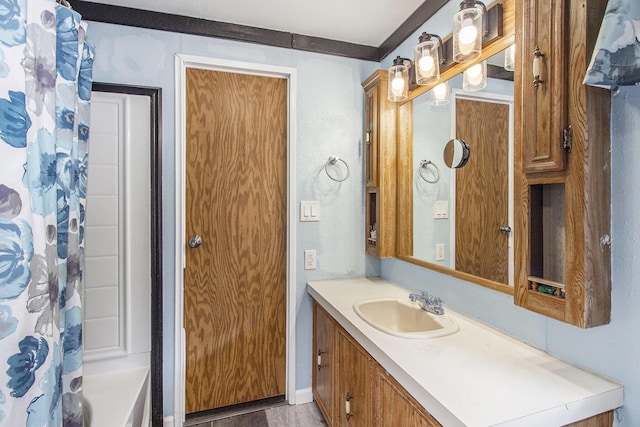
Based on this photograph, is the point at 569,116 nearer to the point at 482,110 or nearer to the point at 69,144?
the point at 482,110

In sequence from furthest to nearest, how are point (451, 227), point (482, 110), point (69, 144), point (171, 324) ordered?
point (171, 324), point (451, 227), point (482, 110), point (69, 144)

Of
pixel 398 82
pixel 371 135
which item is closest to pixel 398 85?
pixel 398 82

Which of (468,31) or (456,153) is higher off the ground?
(468,31)

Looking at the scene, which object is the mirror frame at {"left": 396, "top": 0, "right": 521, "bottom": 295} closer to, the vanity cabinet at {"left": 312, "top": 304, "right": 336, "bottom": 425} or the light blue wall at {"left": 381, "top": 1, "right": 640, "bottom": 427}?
the vanity cabinet at {"left": 312, "top": 304, "right": 336, "bottom": 425}

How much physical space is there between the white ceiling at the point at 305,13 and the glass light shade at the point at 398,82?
34 cm

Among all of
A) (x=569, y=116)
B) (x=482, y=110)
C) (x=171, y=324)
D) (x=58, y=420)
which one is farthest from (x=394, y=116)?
(x=58, y=420)

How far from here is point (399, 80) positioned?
1832 mm

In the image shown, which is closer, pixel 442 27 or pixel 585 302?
pixel 585 302

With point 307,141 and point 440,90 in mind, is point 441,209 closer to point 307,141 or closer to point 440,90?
point 440,90

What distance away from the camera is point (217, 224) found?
6.66 ft

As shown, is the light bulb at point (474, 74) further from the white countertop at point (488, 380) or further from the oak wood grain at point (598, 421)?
the oak wood grain at point (598, 421)

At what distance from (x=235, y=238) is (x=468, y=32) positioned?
1.62m

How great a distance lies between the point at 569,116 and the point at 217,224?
1.77 meters

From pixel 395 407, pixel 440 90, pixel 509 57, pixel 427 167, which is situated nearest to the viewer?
pixel 395 407
